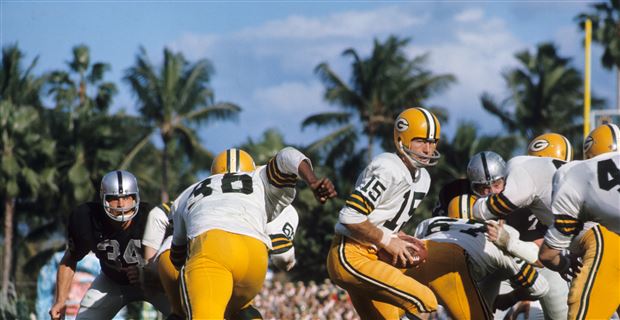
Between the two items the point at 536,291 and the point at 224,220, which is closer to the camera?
the point at 224,220

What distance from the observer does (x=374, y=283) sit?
306 inches

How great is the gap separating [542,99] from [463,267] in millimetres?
35347

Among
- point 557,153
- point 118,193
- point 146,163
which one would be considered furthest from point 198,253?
point 146,163

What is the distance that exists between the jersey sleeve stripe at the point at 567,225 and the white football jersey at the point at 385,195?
121 centimetres

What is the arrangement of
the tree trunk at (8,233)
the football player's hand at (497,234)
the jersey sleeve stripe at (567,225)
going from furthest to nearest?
the tree trunk at (8,233), the football player's hand at (497,234), the jersey sleeve stripe at (567,225)

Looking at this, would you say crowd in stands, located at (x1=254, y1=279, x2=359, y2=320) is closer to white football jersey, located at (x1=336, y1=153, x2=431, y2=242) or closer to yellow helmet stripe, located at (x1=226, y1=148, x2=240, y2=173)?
yellow helmet stripe, located at (x1=226, y1=148, x2=240, y2=173)

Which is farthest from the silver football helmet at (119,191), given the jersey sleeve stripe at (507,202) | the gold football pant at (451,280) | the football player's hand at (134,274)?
the jersey sleeve stripe at (507,202)

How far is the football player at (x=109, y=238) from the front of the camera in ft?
29.8

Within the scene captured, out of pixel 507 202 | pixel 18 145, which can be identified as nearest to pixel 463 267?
pixel 507 202

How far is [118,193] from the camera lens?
903 centimetres

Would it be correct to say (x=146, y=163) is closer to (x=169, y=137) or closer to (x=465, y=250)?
(x=169, y=137)

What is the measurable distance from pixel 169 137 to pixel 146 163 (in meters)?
6.84

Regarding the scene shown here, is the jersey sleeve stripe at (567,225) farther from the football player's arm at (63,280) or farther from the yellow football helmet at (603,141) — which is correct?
the football player's arm at (63,280)

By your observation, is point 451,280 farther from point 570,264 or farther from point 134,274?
point 134,274
